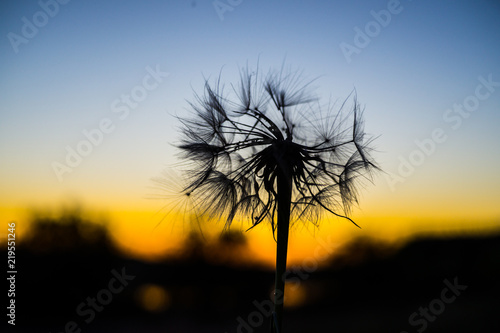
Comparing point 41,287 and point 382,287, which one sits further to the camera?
point 382,287

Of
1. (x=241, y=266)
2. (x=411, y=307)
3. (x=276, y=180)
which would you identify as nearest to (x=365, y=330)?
(x=411, y=307)

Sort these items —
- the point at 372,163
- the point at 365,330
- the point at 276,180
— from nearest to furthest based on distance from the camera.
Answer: the point at 276,180
the point at 372,163
the point at 365,330

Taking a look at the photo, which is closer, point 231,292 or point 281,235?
point 281,235

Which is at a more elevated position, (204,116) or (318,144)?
(204,116)

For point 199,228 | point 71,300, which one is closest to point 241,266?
point 71,300

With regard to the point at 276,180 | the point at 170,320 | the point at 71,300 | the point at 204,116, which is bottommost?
the point at 170,320

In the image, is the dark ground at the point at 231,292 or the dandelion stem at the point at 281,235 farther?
the dark ground at the point at 231,292

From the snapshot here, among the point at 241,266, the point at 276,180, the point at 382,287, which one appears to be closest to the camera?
the point at 276,180

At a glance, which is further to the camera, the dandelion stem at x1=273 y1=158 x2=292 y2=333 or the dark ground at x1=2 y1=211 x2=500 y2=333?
the dark ground at x1=2 y1=211 x2=500 y2=333

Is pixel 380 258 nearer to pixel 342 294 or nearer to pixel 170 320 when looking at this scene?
pixel 342 294
